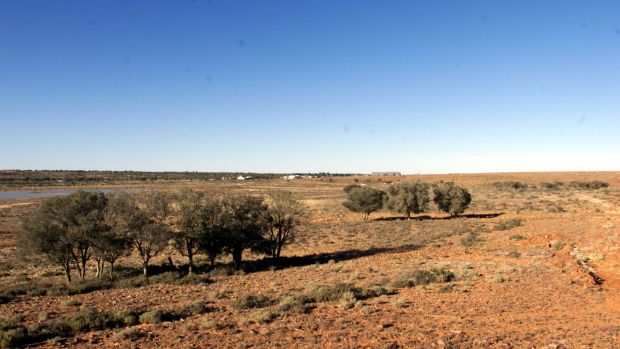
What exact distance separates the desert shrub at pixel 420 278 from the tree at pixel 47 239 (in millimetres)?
17902

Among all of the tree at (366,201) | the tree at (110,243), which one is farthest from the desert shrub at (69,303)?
the tree at (366,201)

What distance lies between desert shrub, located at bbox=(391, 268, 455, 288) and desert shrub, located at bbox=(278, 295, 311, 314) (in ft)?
15.4

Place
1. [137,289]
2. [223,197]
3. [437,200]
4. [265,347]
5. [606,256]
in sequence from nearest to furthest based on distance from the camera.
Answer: [265,347], [137,289], [606,256], [223,197], [437,200]

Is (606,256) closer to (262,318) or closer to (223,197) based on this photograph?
(262,318)

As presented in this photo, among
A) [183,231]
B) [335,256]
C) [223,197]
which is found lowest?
[335,256]

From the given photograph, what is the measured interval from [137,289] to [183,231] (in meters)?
5.69

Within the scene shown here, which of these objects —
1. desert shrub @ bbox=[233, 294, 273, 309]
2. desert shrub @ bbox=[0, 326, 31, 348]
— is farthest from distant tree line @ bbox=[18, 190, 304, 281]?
desert shrub @ bbox=[0, 326, 31, 348]

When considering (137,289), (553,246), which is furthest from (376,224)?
(137,289)

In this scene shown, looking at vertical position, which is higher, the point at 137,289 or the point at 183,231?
the point at 183,231

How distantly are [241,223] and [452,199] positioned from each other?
31463 millimetres

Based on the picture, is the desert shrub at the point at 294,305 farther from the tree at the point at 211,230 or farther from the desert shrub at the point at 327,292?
the tree at the point at 211,230

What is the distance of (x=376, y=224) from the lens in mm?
43812

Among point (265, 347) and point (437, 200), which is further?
point (437, 200)

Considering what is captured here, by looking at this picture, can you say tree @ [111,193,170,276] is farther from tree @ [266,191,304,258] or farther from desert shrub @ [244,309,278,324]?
desert shrub @ [244,309,278,324]
